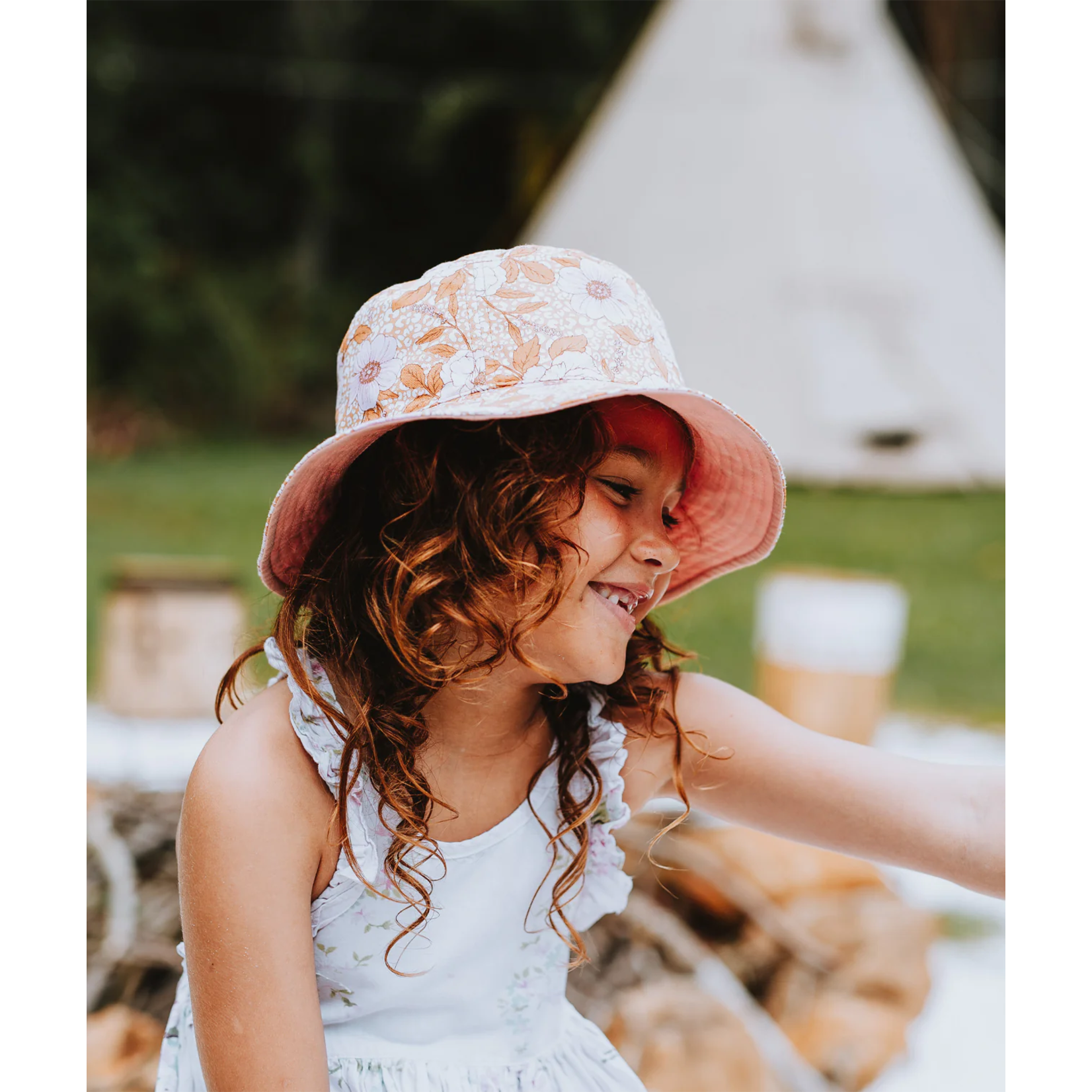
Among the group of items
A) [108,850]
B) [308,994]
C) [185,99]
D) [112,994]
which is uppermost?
[185,99]

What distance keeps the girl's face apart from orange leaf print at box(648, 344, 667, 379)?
1.2 inches

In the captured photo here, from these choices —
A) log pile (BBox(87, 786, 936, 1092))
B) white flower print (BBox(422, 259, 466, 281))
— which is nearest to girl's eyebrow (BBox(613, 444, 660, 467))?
white flower print (BBox(422, 259, 466, 281))

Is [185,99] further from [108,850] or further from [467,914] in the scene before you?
[467,914]

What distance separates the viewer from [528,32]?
38.0 ft

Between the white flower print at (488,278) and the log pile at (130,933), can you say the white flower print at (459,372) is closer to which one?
the white flower print at (488,278)

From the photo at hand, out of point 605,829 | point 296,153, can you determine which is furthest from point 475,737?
point 296,153

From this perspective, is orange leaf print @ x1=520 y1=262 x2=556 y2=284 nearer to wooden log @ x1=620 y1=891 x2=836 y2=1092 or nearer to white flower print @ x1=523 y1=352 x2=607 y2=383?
white flower print @ x1=523 y1=352 x2=607 y2=383

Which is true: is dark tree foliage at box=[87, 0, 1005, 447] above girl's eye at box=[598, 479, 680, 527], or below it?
above

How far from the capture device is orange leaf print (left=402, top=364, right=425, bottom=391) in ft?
3.15

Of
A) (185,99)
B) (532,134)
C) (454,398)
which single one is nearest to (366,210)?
(185,99)

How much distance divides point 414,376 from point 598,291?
7.1 inches
